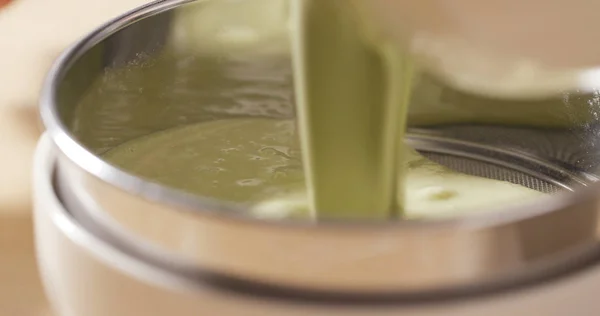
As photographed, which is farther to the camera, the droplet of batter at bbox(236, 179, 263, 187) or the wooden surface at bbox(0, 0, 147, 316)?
the droplet of batter at bbox(236, 179, 263, 187)

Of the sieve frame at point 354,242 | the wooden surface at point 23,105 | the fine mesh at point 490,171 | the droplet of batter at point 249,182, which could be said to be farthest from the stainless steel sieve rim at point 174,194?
the fine mesh at point 490,171

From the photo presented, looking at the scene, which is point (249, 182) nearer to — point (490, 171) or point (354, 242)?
point (490, 171)

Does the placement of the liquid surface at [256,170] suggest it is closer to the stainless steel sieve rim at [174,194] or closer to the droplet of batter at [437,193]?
the droplet of batter at [437,193]

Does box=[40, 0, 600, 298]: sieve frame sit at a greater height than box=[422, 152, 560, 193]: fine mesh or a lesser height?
greater

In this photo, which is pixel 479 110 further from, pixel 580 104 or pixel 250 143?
pixel 250 143

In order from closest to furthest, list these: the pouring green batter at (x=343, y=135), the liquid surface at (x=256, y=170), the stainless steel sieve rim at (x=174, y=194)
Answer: the stainless steel sieve rim at (x=174, y=194)
the pouring green batter at (x=343, y=135)
the liquid surface at (x=256, y=170)

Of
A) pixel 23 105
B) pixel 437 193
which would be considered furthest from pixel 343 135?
pixel 23 105

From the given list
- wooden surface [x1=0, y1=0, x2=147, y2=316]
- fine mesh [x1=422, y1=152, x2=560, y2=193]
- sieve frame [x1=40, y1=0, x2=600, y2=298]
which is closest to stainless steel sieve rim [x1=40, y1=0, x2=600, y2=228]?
sieve frame [x1=40, y1=0, x2=600, y2=298]

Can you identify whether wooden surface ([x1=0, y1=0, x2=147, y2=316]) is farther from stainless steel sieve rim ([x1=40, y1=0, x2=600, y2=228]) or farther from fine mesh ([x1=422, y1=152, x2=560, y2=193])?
fine mesh ([x1=422, y1=152, x2=560, y2=193])
